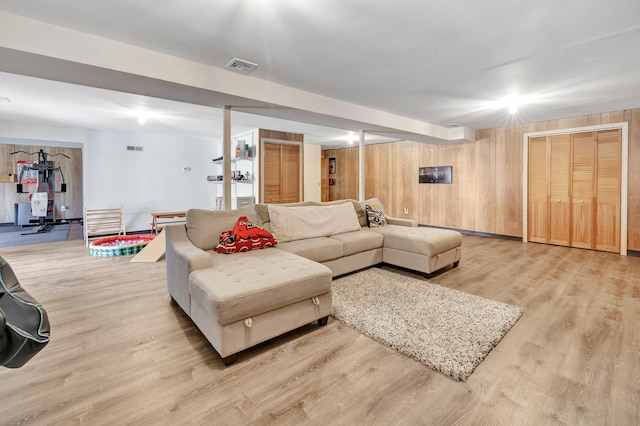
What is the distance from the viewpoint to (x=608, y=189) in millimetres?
4973

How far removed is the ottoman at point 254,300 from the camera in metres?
1.88

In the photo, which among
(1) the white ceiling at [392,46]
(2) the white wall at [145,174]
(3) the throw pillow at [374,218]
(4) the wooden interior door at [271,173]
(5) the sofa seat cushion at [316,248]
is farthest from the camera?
(4) the wooden interior door at [271,173]

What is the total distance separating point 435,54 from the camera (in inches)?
113

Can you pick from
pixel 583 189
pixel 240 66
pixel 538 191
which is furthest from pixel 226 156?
pixel 583 189

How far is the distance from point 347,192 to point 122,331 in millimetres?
7728

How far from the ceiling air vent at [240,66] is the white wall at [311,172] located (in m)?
4.81

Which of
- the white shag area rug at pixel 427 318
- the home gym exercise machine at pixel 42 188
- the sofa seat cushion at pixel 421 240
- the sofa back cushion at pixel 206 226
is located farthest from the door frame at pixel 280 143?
the home gym exercise machine at pixel 42 188

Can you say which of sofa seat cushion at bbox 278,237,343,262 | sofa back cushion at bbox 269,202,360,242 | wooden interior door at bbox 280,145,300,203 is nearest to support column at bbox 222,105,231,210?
sofa back cushion at bbox 269,202,360,242

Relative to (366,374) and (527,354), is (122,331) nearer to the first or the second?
(366,374)

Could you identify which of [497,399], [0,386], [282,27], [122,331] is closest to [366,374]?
[497,399]

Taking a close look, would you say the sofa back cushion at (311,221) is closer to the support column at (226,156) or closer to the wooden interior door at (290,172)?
the support column at (226,156)

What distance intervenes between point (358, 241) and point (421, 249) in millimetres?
769

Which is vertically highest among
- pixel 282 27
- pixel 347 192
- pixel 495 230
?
pixel 282 27

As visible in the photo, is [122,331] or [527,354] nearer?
[527,354]
